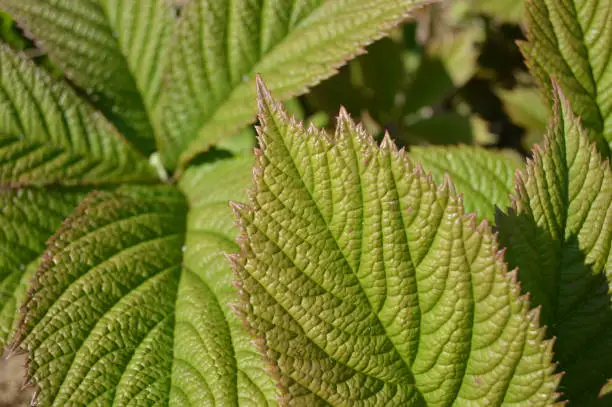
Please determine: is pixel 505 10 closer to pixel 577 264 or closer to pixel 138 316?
pixel 577 264

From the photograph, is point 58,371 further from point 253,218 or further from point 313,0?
point 313,0

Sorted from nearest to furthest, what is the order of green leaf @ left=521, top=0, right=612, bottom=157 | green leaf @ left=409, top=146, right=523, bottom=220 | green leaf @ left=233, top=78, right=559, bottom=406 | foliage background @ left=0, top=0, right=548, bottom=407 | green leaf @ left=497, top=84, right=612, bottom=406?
green leaf @ left=233, top=78, right=559, bottom=406
green leaf @ left=497, top=84, right=612, bottom=406
green leaf @ left=521, top=0, right=612, bottom=157
green leaf @ left=409, top=146, right=523, bottom=220
foliage background @ left=0, top=0, right=548, bottom=407

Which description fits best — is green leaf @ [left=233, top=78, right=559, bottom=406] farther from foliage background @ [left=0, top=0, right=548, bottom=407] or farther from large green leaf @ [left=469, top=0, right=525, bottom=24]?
large green leaf @ [left=469, top=0, right=525, bottom=24]

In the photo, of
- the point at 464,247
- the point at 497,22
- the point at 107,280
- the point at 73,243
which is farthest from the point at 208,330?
the point at 497,22

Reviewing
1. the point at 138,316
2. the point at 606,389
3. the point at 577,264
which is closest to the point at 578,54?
the point at 577,264

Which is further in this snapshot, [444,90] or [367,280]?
[444,90]

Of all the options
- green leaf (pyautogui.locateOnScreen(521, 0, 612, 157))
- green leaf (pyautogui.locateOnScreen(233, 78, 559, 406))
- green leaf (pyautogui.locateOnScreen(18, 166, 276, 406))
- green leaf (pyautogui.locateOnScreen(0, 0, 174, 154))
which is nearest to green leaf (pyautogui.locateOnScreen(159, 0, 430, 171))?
green leaf (pyautogui.locateOnScreen(0, 0, 174, 154))

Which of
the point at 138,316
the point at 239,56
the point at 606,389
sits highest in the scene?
the point at 239,56

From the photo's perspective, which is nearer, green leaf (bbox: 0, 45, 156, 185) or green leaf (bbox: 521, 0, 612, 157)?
green leaf (bbox: 521, 0, 612, 157)
